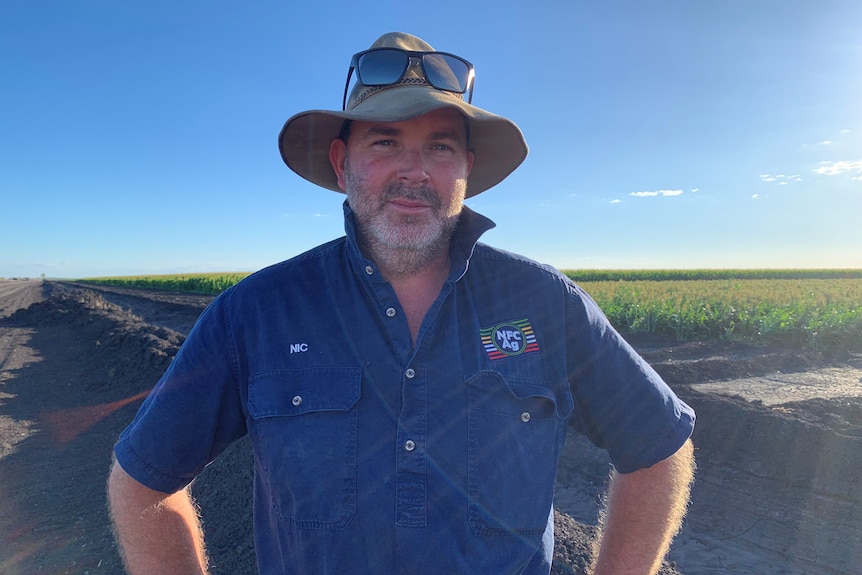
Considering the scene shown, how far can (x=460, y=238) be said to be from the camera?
192 centimetres

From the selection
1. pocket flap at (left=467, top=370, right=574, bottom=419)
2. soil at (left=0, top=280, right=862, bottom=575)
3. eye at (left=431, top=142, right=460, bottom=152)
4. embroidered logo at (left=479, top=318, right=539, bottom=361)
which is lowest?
soil at (left=0, top=280, right=862, bottom=575)

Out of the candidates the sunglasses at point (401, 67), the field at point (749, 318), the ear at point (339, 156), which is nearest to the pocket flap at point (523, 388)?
the ear at point (339, 156)

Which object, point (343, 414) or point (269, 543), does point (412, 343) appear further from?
point (269, 543)

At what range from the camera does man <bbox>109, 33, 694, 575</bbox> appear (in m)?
1.50

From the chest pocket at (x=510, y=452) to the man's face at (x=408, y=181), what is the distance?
0.56m

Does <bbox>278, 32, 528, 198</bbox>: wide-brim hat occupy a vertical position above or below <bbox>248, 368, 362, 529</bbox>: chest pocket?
above

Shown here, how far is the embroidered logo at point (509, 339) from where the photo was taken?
5.55 ft

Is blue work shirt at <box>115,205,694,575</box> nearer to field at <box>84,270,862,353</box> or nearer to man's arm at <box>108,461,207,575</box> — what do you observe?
man's arm at <box>108,461,207,575</box>

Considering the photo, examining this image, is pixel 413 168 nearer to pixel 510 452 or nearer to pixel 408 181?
pixel 408 181

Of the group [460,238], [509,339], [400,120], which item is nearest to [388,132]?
[400,120]

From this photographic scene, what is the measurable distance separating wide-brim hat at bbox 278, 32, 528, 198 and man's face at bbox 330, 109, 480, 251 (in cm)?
8

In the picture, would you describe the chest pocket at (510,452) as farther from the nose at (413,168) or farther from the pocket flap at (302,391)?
the nose at (413,168)

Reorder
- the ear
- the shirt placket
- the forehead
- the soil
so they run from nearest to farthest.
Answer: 1. the shirt placket
2. the forehead
3. the ear
4. the soil

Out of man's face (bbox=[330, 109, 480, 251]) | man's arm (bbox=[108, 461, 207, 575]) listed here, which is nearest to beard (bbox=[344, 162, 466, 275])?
man's face (bbox=[330, 109, 480, 251])
